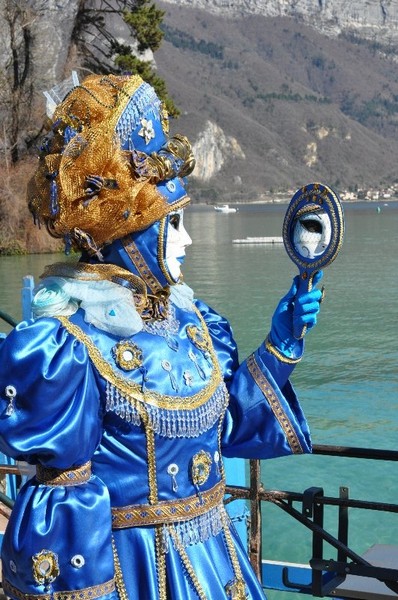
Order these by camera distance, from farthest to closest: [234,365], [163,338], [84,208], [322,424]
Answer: [322,424], [234,365], [163,338], [84,208]

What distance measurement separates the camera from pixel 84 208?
6.29 feet

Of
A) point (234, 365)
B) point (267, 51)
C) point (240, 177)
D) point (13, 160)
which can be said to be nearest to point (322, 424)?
point (234, 365)

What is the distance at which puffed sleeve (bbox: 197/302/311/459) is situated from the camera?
2.21 metres

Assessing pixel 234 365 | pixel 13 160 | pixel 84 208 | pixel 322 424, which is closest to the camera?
pixel 84 208

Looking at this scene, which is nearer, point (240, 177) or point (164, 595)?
point (164, 595)

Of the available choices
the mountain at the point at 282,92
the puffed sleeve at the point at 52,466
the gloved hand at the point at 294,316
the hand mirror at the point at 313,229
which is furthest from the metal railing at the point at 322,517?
the mountain at the point at 282,92

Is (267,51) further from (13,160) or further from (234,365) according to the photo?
(234,365)

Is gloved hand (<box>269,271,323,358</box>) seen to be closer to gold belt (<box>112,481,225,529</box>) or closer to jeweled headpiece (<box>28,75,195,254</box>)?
jeweled headpiece (<box>28,75,195,254</box>)

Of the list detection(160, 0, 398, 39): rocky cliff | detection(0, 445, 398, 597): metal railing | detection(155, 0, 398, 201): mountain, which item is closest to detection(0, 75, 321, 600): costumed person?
detection(0, 445, 398, 597): metal railing

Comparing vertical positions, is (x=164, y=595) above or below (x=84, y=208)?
below

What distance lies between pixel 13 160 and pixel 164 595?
28.2 meters

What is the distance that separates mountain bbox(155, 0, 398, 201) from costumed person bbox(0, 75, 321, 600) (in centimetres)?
11095

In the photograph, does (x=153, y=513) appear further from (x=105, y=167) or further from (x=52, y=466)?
(x=105, y=167)

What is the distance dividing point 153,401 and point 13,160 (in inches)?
1105
